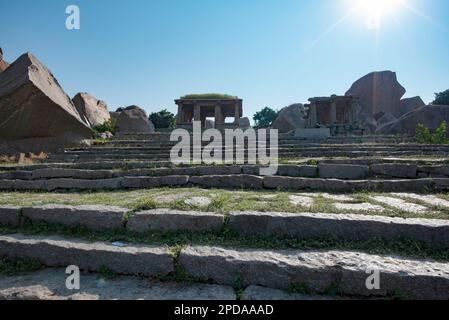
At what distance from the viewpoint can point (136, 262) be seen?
2256 millimetres

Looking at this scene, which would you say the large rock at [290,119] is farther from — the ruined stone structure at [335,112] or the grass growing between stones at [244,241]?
the grass growing between stones at [244,241]

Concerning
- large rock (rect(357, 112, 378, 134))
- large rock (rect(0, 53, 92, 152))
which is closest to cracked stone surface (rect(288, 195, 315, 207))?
large rock (rect(0, 53, 92, 152))

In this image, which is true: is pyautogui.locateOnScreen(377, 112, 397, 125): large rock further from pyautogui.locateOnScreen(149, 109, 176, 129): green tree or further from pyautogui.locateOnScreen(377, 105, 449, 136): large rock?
pyautogui.locateOnScreen(149, 109, 176, 129): green tree

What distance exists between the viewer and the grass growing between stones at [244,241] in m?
2.21

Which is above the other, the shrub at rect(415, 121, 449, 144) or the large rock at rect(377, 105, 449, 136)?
the large rock at rect(377, 105, 449, 136)

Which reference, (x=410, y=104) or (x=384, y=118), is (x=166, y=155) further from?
(x=410, y=104)

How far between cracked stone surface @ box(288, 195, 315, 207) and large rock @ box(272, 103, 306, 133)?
26.4m

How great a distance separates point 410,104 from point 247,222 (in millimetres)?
43088

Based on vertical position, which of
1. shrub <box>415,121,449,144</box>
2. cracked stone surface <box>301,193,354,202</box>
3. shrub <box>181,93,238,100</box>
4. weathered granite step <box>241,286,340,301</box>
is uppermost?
shrub <box>181,93,238,100</box>

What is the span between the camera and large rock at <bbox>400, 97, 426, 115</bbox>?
36375 millimetres

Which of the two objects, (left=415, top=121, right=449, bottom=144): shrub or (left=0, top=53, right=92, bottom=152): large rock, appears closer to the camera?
(left=0, top=53, right=92, bottom=152): large rock

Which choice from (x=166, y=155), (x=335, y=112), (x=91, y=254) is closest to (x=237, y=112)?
(x=335, y=112)

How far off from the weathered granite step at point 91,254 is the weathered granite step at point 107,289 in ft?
0.30
